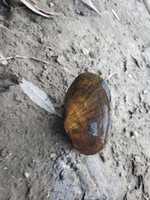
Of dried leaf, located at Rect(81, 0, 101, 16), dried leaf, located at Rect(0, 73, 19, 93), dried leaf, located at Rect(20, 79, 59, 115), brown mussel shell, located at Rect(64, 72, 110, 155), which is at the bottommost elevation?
dried leaf, located at Rect(81, 0, 101, 16)

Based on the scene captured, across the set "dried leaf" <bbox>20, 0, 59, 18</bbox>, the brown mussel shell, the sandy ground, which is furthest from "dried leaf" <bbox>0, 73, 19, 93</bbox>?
"dried leaf" <bbox>20, 0, 59, 18</bbox>

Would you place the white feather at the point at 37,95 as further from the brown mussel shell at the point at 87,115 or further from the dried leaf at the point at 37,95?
the brown mussel shell at the point at 87,115

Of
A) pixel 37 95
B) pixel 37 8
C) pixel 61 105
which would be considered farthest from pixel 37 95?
pixel 37 8

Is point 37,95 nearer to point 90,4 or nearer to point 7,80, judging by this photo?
point 7,80

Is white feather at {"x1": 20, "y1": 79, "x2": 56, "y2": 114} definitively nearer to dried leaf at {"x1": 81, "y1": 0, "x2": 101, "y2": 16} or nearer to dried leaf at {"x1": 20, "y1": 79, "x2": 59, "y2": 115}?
dried leaf at {"x1": 20, "y1": 79, "x2": 59, "y2": 115}

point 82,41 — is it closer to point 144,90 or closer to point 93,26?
point 93,26

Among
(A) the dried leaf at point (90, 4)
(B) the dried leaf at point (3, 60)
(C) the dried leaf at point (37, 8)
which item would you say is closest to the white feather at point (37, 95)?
(B) the dried leaf at point (3, 60)
